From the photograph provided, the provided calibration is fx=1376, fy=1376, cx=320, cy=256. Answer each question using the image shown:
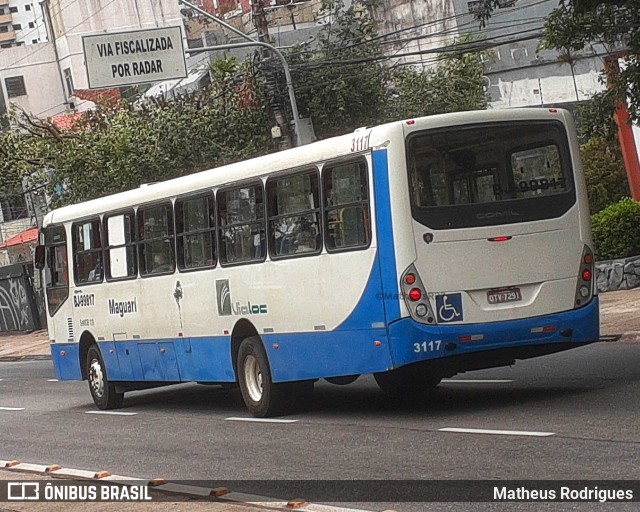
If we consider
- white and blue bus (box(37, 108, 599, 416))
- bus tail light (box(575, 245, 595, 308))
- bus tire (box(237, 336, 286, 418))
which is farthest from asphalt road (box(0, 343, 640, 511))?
bus tail light (box(575, 245, 595, 308))

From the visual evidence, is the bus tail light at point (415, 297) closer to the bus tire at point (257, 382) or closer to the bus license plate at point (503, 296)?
the bus license plate at point (503, 296)

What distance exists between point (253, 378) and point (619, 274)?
12.1 m

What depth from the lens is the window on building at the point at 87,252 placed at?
18547 mm

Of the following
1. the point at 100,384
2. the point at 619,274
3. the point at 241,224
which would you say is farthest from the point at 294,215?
the point at 619,274

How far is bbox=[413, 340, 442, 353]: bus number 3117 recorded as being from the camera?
12523 mm

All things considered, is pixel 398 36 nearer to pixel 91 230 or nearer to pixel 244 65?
pixel 244 65

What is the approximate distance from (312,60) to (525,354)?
23.7m

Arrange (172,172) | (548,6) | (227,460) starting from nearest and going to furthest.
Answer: (227,460)
(172,172)
(548,6)

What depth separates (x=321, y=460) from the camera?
11289mm

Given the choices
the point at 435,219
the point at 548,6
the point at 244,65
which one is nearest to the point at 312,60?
the point at 244,65

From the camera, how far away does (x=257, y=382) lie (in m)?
15.1

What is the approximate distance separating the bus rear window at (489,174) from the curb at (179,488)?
3.60 metres

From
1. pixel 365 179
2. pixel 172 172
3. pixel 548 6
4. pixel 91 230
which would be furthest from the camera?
pixel 548 6

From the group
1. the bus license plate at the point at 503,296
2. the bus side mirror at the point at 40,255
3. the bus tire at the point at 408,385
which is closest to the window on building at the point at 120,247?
the bus side mirror at the point at 40,255
